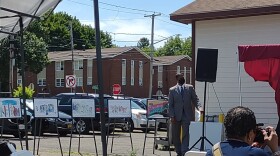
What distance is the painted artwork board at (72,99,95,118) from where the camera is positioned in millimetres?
13023

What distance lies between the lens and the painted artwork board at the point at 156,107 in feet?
48.0

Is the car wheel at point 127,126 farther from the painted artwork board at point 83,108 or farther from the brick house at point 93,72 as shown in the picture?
the brick house at point 93,72

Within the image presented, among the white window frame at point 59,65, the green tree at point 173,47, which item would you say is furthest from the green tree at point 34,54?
the green tree at point 173,47

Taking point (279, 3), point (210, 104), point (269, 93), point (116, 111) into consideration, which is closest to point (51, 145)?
point (116, 111)

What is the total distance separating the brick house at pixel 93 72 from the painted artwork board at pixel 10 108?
45.7 meters

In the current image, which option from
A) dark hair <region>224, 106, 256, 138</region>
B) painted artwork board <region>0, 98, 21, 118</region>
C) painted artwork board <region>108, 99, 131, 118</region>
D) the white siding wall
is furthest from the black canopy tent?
the white siding wall

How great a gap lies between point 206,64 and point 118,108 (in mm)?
2891

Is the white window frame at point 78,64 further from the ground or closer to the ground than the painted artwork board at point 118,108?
further from the ground

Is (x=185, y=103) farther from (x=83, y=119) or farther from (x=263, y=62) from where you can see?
(x=83, y=119)

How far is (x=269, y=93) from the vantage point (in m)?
13.0

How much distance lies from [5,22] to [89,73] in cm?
5333

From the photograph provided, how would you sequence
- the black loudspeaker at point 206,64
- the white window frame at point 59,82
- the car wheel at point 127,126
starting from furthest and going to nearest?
the white window frame at point 59,82
the car wheel at point 127,126
the black loudspeaker at point 206,64

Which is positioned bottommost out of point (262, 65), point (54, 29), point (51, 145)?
point (51, 145)

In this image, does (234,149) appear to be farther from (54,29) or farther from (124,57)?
(54,29)
